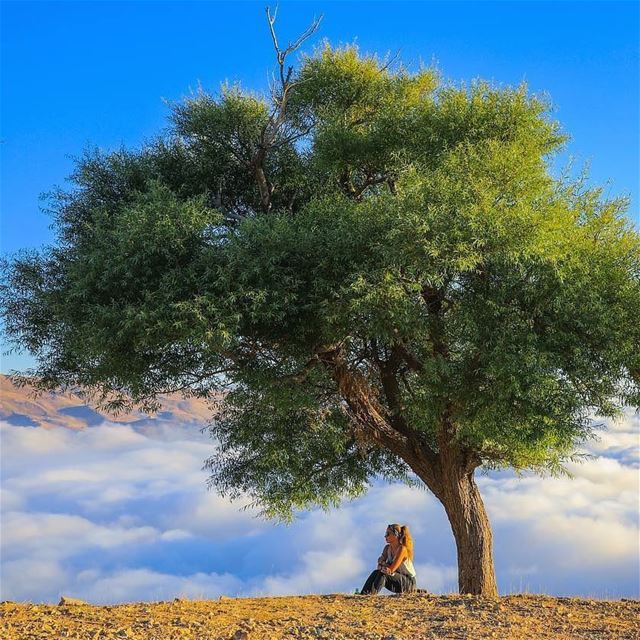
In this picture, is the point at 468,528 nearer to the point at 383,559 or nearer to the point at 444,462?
the point at 444,462

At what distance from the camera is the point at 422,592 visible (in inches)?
632

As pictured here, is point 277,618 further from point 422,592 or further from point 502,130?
point 502,130

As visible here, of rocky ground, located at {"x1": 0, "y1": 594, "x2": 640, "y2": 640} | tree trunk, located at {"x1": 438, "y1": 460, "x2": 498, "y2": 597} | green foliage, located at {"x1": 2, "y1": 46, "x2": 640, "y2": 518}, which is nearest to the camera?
rocky ground, located at {"x1": 0, "y1": 594, "x2": 640, "y2": 640}

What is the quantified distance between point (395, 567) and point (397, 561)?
0.44 feet

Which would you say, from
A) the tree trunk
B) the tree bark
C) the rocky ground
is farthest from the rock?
the tree trunk

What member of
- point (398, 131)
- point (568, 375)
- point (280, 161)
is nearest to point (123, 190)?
point (280, 161)

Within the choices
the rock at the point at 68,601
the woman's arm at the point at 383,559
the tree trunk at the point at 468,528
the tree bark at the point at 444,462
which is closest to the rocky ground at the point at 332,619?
the rock at the point at 68,601

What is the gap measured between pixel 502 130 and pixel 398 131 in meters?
2.56

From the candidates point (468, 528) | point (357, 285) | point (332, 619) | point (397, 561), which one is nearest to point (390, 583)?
point (397, 561)

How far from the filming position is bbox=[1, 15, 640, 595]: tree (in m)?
15.8

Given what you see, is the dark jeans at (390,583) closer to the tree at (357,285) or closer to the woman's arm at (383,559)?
the woman's arm at (383,559)

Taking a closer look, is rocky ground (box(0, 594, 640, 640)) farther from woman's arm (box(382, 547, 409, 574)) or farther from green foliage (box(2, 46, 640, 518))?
green foliage (box(2, 46, 640, 518))

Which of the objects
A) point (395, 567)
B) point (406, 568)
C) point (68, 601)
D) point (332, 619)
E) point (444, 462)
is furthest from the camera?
point (444, 462)

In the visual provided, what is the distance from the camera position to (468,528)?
19203mm
